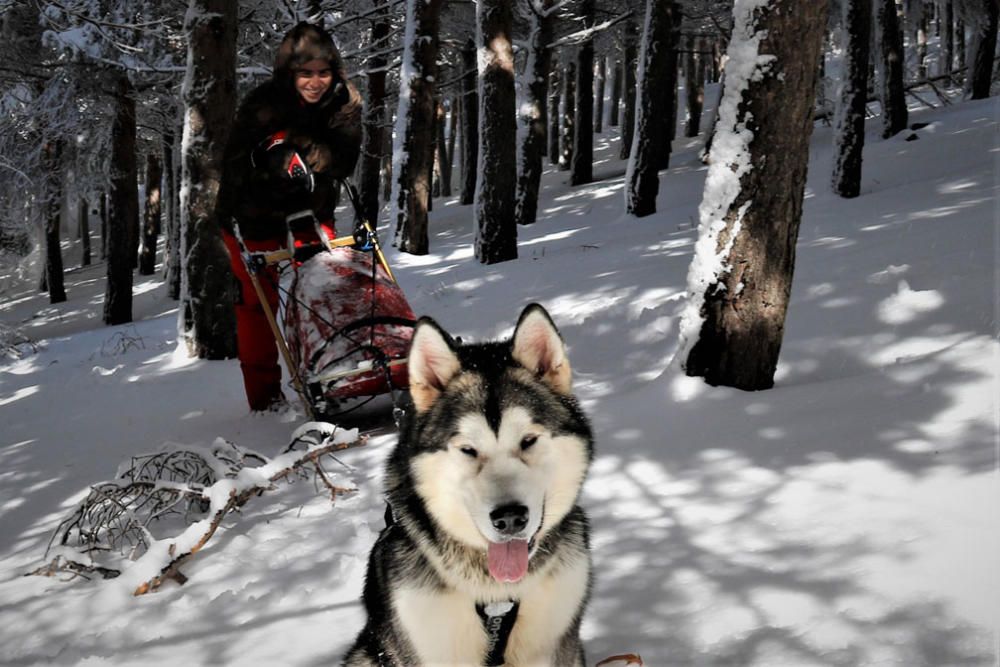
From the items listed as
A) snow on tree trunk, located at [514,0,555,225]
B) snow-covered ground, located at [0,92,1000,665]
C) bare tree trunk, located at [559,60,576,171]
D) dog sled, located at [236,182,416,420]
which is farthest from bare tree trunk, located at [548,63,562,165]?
dog sled, located at [236,182,416,420]

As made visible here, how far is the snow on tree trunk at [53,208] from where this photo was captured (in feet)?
64.4

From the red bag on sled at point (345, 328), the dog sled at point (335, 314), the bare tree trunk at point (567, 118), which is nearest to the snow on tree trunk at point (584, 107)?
the bare tree trunk at point (567, 118)

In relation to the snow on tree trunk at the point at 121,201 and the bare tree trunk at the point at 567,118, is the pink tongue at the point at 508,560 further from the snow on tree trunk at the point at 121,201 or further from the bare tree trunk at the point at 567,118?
the bare tree trunk at the point at 567,118

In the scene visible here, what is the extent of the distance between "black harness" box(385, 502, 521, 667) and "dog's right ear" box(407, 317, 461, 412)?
2.17ft

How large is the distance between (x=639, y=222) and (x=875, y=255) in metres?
7.84

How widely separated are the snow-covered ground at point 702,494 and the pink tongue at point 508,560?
2.66 ft

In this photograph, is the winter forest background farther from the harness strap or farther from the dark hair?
the dark hair

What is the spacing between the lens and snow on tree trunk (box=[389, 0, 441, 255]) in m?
13.2

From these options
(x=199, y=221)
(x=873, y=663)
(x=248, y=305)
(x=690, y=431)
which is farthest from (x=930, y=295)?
(x=199, y=221)

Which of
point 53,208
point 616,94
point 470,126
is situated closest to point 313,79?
point 470,126

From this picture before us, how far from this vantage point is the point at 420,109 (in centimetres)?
1337

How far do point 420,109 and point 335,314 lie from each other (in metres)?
9.16

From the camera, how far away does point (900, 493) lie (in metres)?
3.40

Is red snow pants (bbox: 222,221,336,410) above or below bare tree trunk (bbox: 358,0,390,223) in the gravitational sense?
below
